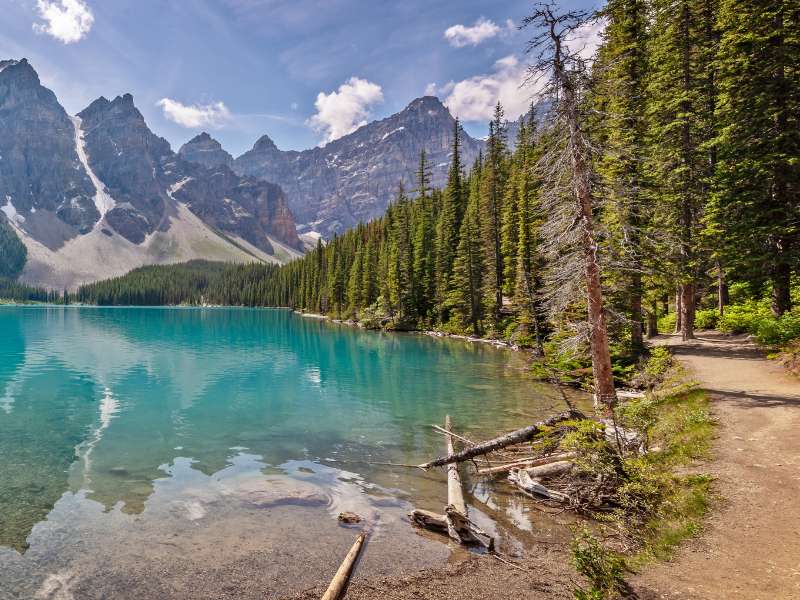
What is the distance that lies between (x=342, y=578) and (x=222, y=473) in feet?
26.5

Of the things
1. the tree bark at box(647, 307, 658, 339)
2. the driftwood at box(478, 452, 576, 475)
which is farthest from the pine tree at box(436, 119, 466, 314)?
the driftwood at box(478, 452, 576, 475)

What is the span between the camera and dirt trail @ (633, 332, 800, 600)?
21.1ft

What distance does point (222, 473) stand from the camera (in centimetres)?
1425

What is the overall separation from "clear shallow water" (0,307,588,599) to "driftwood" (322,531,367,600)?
39 cm

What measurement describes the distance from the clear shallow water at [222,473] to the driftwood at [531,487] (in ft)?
1.88

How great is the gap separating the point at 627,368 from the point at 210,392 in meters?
24.8

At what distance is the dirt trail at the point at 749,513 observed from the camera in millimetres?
6430

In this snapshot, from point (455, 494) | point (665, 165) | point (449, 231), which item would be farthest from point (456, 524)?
point (449, 231)

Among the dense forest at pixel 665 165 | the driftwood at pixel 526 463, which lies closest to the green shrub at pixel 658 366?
the dense forest at pixel 665 165

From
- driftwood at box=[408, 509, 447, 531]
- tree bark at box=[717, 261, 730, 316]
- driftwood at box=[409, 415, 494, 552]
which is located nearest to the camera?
driftwood at box=[409, 415, 494, 552]

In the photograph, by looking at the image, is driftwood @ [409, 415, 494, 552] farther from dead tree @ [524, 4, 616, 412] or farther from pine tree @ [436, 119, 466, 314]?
pine tree @ [436, 119, 466, 314]

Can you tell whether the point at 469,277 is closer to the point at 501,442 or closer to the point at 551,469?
the point at 501,442

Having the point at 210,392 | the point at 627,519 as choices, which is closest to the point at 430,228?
the point at 210,392

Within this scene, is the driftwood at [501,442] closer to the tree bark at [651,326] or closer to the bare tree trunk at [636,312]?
the bare tree trunk at [636,312]
